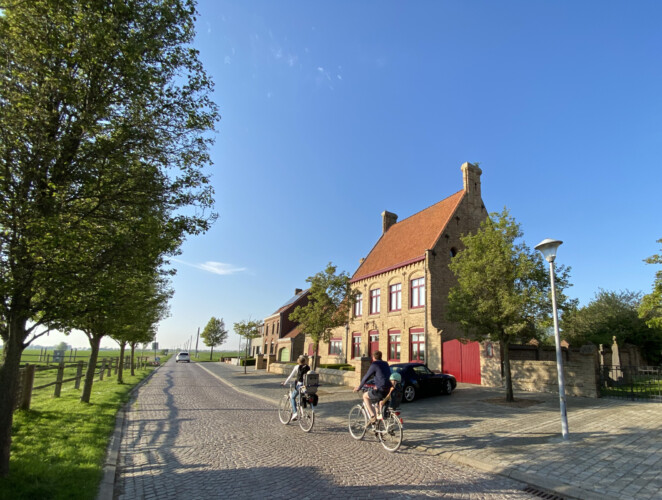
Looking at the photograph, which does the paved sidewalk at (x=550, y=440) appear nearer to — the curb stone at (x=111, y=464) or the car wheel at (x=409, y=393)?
the car wheel at (x=409, y=393)

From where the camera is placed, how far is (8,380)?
5887 millimetres

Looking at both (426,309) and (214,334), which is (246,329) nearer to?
(426,309)

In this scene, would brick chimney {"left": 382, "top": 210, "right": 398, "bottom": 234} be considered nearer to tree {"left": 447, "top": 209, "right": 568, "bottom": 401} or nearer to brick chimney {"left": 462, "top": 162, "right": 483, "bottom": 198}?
brick chimney {"left": 462, "top": 162, "right": 483, "bottom": 198}

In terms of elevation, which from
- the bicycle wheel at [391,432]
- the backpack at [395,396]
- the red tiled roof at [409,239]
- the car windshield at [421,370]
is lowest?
the bicycle wheel at [391,432]

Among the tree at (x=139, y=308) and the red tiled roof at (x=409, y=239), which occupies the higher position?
the red tiled roof at (x=409, y=239)

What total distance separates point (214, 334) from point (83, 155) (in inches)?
2669

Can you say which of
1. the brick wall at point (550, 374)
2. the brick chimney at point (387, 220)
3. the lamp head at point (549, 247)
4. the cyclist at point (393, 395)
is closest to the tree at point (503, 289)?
the brick wall at point (550, 374)

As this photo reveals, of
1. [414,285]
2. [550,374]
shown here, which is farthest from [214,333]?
[550,374]

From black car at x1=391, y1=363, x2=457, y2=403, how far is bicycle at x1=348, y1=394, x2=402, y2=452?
5825 millimetres

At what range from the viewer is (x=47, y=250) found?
5.14 meters

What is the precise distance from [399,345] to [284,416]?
15855 millimetres

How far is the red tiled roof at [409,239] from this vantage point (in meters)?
24.8

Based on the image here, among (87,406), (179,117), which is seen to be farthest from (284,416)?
(179,117)

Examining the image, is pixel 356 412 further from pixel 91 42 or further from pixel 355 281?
pixel 355 281
